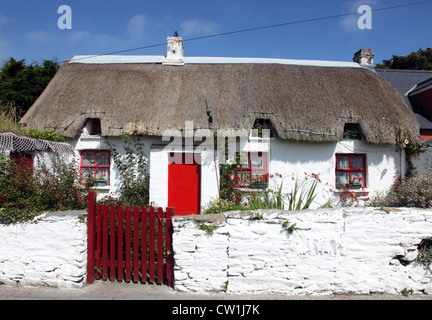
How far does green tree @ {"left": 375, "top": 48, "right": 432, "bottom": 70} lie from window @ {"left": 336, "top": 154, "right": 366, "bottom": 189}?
15.9 m

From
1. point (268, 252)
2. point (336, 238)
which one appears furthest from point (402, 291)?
point (268, 252)

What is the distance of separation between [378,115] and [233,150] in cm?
449

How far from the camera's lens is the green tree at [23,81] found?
11.8 metres

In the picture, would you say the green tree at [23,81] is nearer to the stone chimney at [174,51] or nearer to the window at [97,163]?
the window at [97,163]

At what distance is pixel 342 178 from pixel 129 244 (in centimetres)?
664

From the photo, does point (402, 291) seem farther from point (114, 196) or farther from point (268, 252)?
point (114, 196)

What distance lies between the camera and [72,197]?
4.85 meters

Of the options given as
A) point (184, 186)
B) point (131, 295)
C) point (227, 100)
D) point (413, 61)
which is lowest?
point (131, 295)

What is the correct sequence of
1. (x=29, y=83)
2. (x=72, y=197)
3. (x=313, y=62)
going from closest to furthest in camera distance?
1. (x=72, y=197)
2. (x=313, y=62)
3. (x=29, y=83)

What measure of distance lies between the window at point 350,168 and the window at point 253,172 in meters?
2.30

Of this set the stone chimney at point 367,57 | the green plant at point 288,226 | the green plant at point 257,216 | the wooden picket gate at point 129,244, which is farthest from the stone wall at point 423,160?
the wooden picket gate at point 129,244

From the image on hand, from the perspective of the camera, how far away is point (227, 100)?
26.7 feet

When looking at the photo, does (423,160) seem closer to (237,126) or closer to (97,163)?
(237,126)

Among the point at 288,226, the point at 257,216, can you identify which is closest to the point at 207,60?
the point at 257,216
